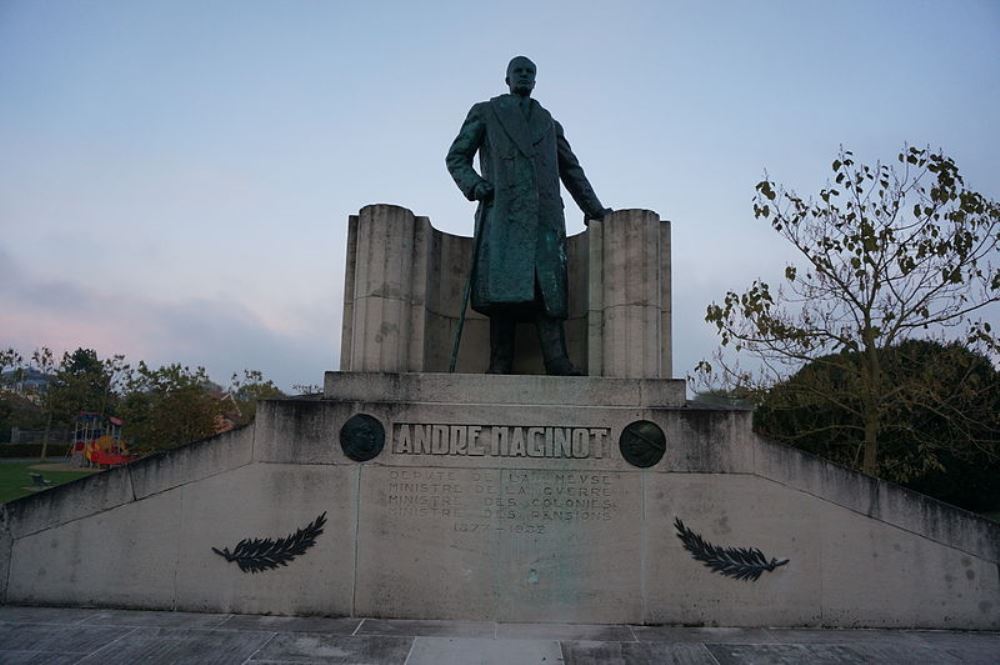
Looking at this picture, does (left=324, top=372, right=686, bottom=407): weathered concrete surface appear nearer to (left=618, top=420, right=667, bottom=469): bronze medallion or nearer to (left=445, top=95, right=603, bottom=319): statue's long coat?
(left=618, top=420, right=667, bottom=469): bronze medallion

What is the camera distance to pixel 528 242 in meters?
7.63

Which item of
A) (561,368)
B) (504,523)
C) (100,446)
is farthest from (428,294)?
(100,446)

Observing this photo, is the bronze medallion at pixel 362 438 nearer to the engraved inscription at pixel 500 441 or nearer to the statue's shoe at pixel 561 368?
the engraved inscription at pixel 500 441

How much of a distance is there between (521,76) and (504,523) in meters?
5.25

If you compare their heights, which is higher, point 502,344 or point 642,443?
point 502,344

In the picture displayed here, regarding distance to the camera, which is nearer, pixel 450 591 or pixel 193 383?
pixel 450 591

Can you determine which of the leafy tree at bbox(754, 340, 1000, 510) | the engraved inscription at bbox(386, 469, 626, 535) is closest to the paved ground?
the engraved inscription at bbox(386, 469, 626, 535)

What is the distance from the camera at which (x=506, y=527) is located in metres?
6.45

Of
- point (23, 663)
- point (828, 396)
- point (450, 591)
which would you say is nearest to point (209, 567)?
point (23, 663)

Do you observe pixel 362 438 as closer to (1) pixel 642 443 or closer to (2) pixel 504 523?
(2) pixel 504 523

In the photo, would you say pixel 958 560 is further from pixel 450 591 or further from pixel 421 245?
pixel 421 245

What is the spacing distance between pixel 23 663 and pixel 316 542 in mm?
2352

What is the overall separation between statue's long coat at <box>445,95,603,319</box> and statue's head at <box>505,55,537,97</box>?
15 cm

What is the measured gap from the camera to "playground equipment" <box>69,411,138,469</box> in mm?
36844
